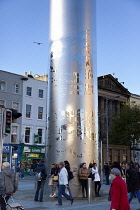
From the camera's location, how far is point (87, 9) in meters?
17.1

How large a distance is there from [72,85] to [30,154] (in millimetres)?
32430

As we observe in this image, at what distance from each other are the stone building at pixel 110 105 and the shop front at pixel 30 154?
48.9ft

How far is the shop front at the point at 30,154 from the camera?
1802 inches

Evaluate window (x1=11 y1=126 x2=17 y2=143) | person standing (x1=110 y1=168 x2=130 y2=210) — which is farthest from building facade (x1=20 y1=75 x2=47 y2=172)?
person standing (x1=110 y1=168 x2=130 y2=210)

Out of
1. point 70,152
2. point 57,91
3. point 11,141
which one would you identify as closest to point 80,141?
point 70,152

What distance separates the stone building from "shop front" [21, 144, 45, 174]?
14909mm

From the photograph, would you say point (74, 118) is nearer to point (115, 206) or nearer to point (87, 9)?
point (87, 9)

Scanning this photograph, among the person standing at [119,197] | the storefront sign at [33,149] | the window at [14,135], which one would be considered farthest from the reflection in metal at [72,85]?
the storefront sign at [33,149]

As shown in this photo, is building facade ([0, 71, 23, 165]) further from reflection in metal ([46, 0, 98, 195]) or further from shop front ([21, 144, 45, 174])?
reflection in metal ([46, 0, 98, 195])

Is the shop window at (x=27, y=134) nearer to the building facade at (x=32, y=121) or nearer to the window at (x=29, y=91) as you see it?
the building facade at (x=32, y=121)

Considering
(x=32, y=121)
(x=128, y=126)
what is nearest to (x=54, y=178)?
(x=32, y=121)

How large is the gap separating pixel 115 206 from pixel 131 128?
42.9 m

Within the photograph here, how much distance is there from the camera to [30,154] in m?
47.0

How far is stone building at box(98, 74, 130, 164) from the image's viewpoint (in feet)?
198
